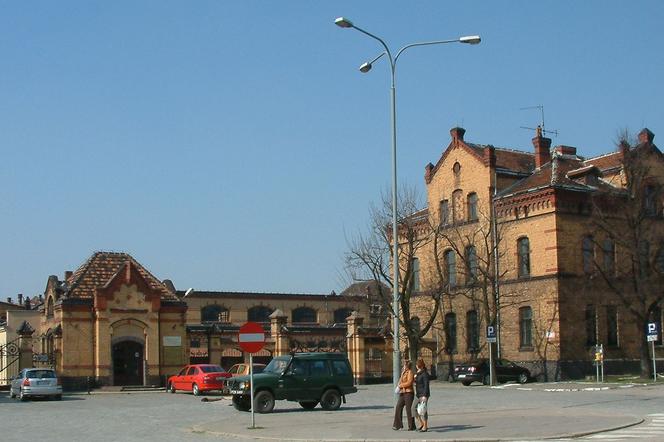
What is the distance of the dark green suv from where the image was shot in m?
29.2

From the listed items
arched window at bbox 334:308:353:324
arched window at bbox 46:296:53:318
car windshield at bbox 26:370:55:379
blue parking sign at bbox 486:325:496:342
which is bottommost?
car windshield at bbox 26:370:55:379

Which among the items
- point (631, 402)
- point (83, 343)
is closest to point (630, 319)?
point (631, 402)

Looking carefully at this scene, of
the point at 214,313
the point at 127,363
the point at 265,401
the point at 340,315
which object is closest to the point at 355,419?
the point at 265,401

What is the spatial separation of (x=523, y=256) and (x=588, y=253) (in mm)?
3660

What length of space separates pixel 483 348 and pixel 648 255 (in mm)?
12744

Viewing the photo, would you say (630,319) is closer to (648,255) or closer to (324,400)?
(648,255)

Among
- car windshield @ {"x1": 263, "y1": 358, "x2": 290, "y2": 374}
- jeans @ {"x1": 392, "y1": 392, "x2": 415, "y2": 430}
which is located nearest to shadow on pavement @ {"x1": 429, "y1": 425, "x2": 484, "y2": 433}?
jeans @ {"x1": 392, "y1": 392, "x2": 415, "y2": 430}

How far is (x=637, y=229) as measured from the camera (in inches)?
1837

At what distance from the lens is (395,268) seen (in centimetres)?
2570

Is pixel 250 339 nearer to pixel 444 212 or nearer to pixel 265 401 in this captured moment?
pixel 265 401

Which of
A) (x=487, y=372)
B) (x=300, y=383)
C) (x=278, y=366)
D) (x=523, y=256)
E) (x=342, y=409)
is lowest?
(x=487, y=372)

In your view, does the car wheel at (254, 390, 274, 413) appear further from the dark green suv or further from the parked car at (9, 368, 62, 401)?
the parked car at (9, 368, 62, 401)

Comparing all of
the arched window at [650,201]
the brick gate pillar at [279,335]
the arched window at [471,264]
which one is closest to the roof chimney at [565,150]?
the arched window at [650,201]

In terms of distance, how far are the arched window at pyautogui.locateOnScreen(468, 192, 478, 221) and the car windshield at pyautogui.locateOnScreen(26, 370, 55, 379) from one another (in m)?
27.4
